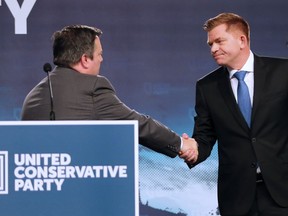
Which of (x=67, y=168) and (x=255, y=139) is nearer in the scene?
(x=67, y=168)

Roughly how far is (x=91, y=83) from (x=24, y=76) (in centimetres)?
185

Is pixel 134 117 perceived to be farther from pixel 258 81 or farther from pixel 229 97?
pixel 258 81

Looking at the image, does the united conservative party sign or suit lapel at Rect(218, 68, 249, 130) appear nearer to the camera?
the united conservative party sign

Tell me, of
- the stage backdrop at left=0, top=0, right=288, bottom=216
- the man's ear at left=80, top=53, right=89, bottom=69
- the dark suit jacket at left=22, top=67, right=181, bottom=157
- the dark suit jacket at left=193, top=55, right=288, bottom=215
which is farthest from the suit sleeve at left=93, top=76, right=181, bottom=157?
the stage backdrop at left=0, top=0, right=288, bottom=216

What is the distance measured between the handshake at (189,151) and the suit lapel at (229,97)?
282 mm

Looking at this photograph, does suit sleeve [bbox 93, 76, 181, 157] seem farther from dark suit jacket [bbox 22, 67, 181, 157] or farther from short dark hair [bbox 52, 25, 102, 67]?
short dark hair [bbox 52, 25, 102, 67]

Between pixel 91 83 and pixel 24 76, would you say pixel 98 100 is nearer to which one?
pixel 91 83

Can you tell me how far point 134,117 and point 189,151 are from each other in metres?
0.52

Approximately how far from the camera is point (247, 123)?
3180 mm

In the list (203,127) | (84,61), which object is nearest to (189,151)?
(203,127)

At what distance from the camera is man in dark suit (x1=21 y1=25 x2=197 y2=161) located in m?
2.78

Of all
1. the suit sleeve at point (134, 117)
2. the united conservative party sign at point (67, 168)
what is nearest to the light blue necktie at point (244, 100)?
the suit sleeve at point (134, 117)

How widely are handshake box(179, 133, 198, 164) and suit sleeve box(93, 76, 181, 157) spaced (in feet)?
0.50

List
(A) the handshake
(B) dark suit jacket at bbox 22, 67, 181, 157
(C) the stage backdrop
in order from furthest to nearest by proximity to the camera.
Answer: (C) the stage backdrop < (A) the handshake < (B) dark suit jacket at bbox 22, 67, 181, 157
